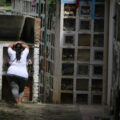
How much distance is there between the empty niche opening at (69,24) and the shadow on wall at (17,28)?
768mm

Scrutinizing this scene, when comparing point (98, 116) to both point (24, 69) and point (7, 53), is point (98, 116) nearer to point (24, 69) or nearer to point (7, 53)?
point (24, 69)

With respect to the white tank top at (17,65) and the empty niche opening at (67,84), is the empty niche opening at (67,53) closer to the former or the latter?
the empty niche opening at (67,84)

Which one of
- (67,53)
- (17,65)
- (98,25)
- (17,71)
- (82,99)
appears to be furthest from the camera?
(82,99)

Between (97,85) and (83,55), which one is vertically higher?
(83,55)

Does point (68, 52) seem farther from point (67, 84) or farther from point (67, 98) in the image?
point (67, 98)

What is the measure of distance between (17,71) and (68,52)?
77.4 inches

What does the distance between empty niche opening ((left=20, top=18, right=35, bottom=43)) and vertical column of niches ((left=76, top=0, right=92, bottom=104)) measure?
1115mm

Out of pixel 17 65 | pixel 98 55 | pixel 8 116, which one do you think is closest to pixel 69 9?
pixel 98 55

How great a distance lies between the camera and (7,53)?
12117 mm

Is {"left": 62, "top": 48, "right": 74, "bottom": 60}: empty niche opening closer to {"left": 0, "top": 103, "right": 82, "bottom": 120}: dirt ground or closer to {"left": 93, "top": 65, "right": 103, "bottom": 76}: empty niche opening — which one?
{"left": 93, "top": 65, "right": 103, "bottom": 76}: empty niche opening

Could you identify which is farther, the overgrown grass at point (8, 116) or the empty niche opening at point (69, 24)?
the empty niche opening at point (69, 24)

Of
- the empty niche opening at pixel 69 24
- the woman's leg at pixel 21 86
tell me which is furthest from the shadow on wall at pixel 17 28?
the woman's leg at pixel 21 86

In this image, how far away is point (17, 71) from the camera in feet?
35.7

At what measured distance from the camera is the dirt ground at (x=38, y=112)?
9.72m
